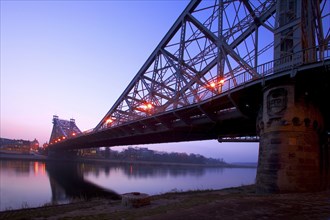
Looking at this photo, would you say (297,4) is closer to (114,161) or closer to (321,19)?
(321,19)

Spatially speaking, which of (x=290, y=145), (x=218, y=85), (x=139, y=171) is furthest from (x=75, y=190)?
(x=139, y=171)

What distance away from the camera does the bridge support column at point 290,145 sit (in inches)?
602

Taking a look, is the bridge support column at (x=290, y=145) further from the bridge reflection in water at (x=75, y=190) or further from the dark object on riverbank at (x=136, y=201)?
the bridge reflection in water at (x=75, y=190)

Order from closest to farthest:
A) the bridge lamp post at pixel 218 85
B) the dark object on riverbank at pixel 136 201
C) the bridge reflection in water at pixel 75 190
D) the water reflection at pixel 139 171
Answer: the dark object on riverbank at pixel 136 201 → the bridge lamp post at pixel 218 85 → the bridge reflection in water at pixel 75 190 → the water reflection at pixel 139 171

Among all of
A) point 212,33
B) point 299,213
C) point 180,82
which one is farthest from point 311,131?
point 180,82

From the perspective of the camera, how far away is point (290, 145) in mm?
15555

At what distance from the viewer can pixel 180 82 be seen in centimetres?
3788

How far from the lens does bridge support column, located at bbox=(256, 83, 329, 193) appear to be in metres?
15.3

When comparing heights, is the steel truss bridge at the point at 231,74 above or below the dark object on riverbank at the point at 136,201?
above

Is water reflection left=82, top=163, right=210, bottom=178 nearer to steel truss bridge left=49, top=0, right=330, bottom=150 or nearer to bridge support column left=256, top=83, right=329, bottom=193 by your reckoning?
steel truss bridge left=49, top=0, right=330, bottom=150

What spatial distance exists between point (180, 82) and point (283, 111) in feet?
73.5

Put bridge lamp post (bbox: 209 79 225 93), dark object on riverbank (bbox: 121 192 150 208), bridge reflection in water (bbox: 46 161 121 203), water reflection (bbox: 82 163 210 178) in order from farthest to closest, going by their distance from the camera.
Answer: water reflection (bbox: 82 163 210 178) < bridge reflection in water (bbox: 46 161 121 203) < bridge lamp post (bbox: 209 79 225 93) < dark object on riverbank (bbox: 121 192 150 208)

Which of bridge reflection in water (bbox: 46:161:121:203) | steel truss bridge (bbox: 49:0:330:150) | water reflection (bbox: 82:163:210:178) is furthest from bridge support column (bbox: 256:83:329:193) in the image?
water reflection (bbox: 82:163:210:178)

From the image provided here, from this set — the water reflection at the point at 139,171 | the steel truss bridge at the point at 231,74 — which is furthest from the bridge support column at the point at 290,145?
the water reflection at the point at 139,171
